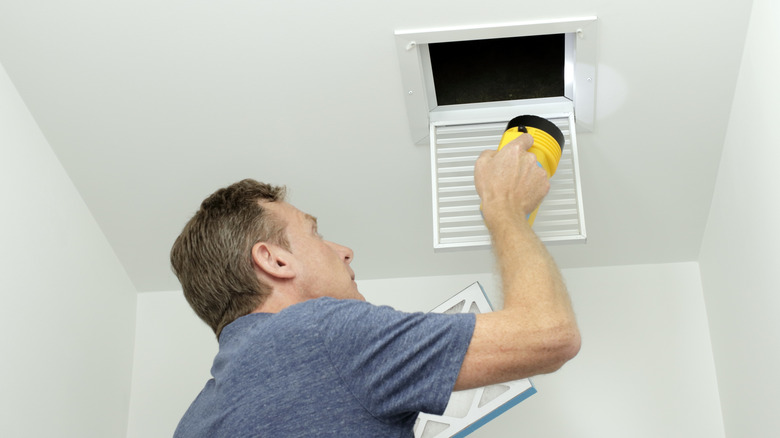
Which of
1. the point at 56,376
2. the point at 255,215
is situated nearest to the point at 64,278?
the point at 56,376

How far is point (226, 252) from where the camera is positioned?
147cm

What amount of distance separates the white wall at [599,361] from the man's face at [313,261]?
1.09 metres

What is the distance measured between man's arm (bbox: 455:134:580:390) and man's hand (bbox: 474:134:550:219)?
0.09ft

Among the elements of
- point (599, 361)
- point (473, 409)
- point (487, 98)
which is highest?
point (487, 98)

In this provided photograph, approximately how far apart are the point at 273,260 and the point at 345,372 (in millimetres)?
330

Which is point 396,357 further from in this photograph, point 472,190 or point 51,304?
point 51,304

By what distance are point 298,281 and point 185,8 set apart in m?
0.84

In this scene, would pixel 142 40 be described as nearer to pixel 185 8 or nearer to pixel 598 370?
pixel 185 8

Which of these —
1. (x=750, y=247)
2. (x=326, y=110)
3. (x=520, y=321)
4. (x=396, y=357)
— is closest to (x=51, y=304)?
(x=326, y=110)

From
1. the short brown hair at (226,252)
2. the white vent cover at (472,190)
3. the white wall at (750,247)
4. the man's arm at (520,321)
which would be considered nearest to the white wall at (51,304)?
the short brown hair at (226,252)

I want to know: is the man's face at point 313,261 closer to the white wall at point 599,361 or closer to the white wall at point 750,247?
the white wall at point 750,247

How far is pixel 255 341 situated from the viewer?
127 centimetres

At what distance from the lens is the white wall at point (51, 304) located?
83.0 inches

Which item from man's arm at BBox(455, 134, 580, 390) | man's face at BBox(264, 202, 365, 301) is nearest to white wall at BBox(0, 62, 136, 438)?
man's face at BBox(264, 202, 365, 301)
